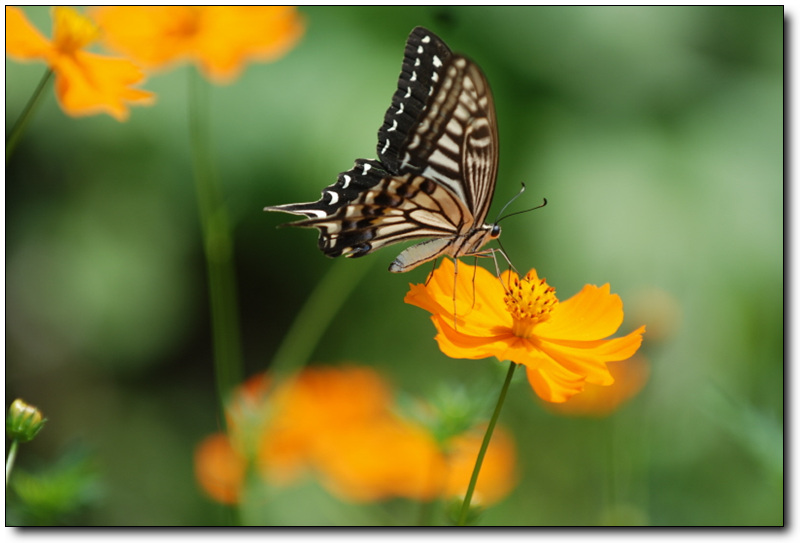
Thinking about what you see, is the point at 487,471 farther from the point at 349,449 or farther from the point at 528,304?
the point at 528,304

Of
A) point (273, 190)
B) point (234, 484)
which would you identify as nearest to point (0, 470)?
point (234, 484)

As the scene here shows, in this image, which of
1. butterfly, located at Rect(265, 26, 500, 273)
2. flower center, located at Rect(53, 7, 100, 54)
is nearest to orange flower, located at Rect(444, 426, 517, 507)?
butterfly, located at Rect(265, 26, 500, 273)

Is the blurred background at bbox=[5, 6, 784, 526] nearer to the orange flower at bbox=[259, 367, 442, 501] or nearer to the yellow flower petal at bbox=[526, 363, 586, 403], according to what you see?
the orange flower at bbox=[259, 367, 442, 501]

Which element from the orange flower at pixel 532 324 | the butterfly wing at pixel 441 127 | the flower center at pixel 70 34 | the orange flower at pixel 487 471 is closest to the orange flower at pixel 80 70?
the flower center at pixel 70 34

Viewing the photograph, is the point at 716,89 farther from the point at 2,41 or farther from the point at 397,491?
the point at 2,41

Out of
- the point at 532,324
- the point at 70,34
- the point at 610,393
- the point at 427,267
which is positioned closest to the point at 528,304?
the point at 532,324

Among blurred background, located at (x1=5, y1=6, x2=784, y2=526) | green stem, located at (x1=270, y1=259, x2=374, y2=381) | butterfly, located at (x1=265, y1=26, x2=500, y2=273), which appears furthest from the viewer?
blurred background, located at (x1=5, y1=6, x2=784, y2=526)
